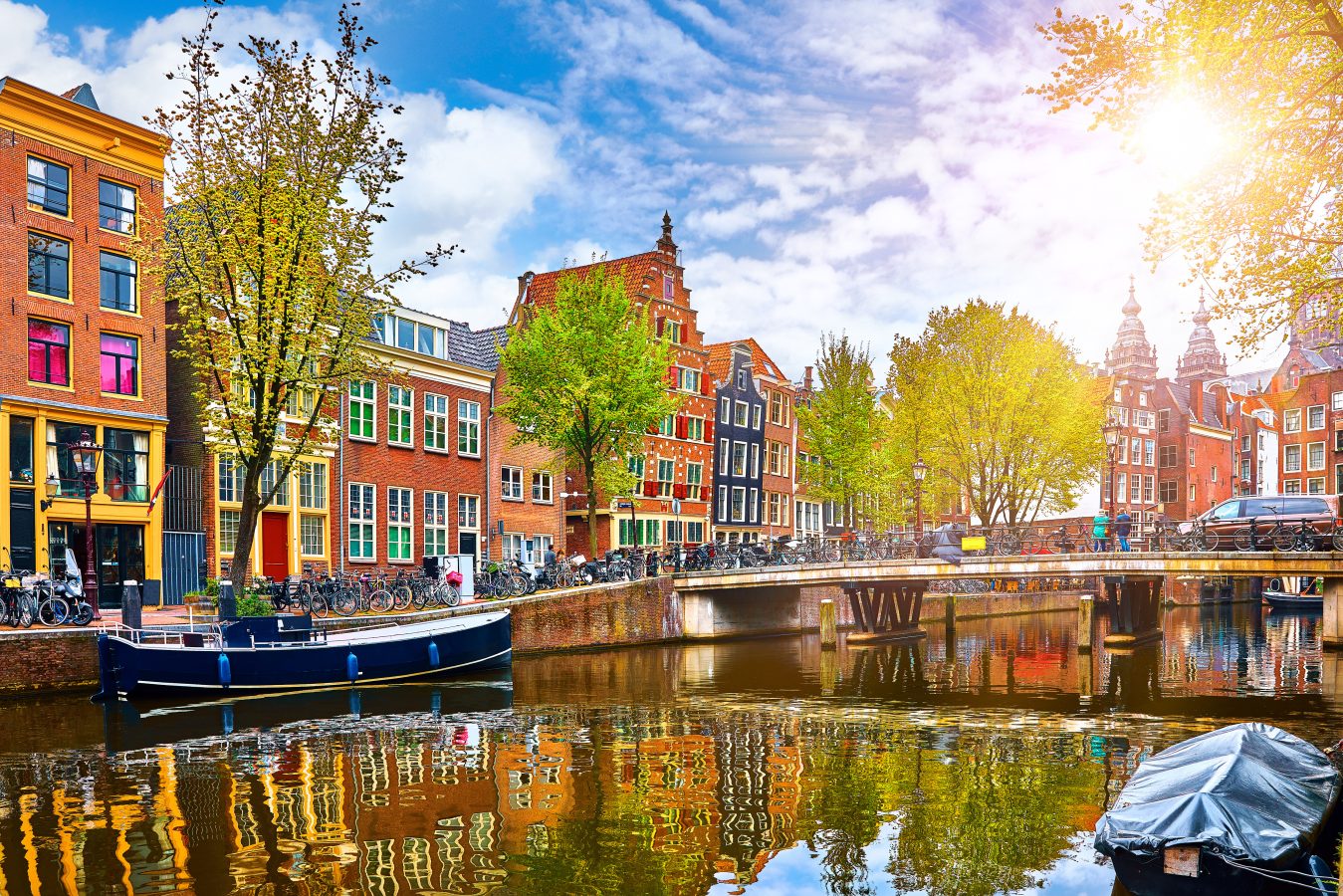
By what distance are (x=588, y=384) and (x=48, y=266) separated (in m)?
17.4

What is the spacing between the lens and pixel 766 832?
13.1 m

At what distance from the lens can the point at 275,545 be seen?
35.8m

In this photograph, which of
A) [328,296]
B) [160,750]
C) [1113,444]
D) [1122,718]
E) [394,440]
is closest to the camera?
[160,750]

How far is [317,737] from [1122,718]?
53.3 ft

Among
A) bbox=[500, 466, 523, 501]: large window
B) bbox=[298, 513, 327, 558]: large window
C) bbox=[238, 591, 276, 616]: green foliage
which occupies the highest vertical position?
bbox=[500, 466, 523, 501]: large window

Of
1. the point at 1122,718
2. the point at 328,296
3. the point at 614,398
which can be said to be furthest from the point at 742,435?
the point at 1122,718

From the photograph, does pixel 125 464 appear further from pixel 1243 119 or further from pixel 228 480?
pixel 1243 119

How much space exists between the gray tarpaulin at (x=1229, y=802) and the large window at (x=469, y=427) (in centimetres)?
3410

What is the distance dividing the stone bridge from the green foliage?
59.4ft

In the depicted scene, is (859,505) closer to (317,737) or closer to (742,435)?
(742,435)

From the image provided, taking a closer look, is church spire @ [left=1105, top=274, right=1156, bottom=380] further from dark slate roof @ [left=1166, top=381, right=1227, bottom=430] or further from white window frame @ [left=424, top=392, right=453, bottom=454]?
white window frame @ [left=424, top=392, right=453, bottom=454]

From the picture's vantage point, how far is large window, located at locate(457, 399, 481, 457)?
4341 centimetres

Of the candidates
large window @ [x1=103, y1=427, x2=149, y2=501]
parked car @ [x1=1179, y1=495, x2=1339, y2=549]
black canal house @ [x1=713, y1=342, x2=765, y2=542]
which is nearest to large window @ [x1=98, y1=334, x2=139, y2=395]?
large window @ [x1=103, y1=427, x2=149, y2=501]

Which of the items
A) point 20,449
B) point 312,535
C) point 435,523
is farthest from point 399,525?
point 20,449
